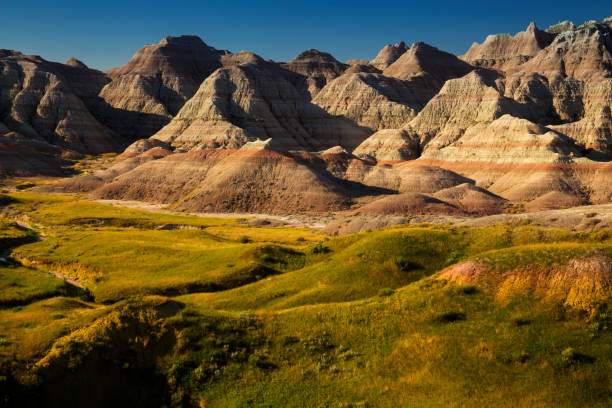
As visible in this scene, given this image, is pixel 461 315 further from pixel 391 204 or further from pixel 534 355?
pixel 391 204

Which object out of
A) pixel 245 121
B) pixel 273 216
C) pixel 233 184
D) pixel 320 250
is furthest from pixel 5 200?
pixel 245 121

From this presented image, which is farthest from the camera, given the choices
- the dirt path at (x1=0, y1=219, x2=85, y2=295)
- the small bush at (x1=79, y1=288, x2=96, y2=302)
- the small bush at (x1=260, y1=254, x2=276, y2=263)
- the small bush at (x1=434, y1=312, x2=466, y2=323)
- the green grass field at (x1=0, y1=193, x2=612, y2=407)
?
the small bush at (x1=260, y1=254, x2=276, y2=263)

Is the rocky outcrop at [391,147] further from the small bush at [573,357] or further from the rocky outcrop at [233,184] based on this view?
the small bush at [573,357]

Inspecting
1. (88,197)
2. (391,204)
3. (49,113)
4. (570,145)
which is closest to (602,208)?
(391,204)

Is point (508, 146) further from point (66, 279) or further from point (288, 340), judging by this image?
point (288, 340)

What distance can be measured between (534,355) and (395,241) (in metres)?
13.2

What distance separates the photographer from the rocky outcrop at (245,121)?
16325 cm

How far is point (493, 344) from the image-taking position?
16.9m

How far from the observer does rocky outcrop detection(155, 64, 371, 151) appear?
16325cm

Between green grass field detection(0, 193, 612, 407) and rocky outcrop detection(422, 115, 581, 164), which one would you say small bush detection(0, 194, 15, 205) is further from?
rocky outcrop detection(422, 115, 581, 164)

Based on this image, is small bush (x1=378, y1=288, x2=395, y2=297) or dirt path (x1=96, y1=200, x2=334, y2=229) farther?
dirt path (x1=96, y1=200, x2=334, y2=229)

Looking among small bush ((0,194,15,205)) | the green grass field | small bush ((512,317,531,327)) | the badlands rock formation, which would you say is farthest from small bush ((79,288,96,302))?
small bush ((0,194,15,205))

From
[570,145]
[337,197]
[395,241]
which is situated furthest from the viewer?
[570,145]

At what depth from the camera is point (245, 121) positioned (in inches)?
6998
